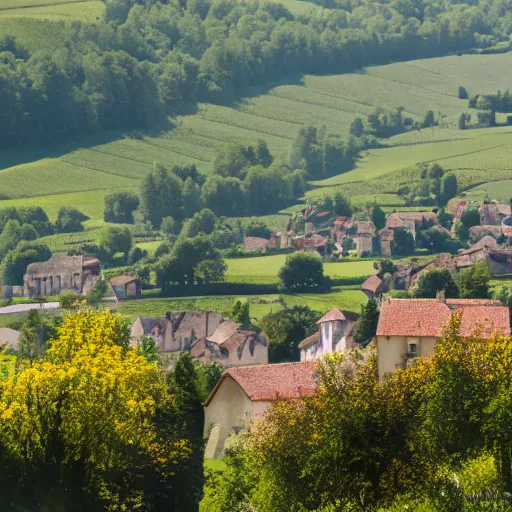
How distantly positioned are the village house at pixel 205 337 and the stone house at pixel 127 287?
17.9m

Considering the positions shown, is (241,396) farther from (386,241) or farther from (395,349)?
(386,241)

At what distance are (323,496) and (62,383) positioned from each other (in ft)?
33.2

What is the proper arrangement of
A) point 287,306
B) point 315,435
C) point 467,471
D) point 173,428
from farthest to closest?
1. point 287,306
2. point 173,428
3. point 315,435
4. point 467,471

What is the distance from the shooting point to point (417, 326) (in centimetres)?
7100

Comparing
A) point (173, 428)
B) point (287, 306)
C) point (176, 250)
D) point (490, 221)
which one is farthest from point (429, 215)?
point (173, 428)

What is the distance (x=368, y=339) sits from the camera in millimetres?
98812

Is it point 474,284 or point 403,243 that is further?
point 403,243

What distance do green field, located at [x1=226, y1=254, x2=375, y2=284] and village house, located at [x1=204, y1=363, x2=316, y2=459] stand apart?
238 ft

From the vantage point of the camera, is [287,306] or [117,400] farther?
[287,306]

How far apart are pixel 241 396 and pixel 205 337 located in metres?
48.9

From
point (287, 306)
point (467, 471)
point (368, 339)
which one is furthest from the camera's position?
point (287, 306)

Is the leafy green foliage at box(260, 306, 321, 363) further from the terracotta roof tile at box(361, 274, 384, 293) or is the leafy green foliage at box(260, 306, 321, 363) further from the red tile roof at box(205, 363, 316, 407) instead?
the red tile roof at box(205, 363, 316, 407)

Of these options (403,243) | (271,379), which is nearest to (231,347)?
(271,379)

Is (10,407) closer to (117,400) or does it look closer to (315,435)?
(117,400)
